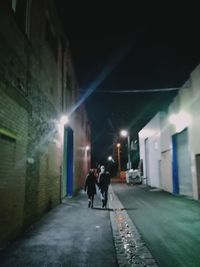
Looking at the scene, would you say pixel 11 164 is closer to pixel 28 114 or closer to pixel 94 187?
pixel 28 114

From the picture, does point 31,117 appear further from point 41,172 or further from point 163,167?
point 163,167

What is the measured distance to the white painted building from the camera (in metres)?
15.7

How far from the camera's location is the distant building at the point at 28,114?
20.3 ft

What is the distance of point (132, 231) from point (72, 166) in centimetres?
1100

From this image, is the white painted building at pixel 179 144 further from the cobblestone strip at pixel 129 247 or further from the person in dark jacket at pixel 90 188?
the cobblestone strip at pixel 129 247

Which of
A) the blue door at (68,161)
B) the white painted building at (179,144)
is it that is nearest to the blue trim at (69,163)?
the blue door at (68,161)

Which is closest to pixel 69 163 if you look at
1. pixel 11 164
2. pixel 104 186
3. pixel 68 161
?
pixel 68 161

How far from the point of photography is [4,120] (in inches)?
240

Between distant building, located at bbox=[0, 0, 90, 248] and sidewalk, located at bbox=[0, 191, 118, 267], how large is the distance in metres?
0.47

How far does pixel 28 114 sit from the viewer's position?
7.93 meters

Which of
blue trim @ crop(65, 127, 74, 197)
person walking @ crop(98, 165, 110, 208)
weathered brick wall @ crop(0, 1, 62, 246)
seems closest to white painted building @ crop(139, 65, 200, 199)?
person walking @ crop(98, 165, 110, 208)

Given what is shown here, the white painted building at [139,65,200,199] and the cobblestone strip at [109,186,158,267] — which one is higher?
the white painted building at [139,65,200,199]

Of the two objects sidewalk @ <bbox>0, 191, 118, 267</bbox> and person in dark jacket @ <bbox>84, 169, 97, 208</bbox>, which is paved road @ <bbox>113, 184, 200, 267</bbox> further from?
person in dark jacket @ <bbox>84, 169, 97, 208</bbox>

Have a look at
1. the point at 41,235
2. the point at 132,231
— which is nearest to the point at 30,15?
the point at 41,235
